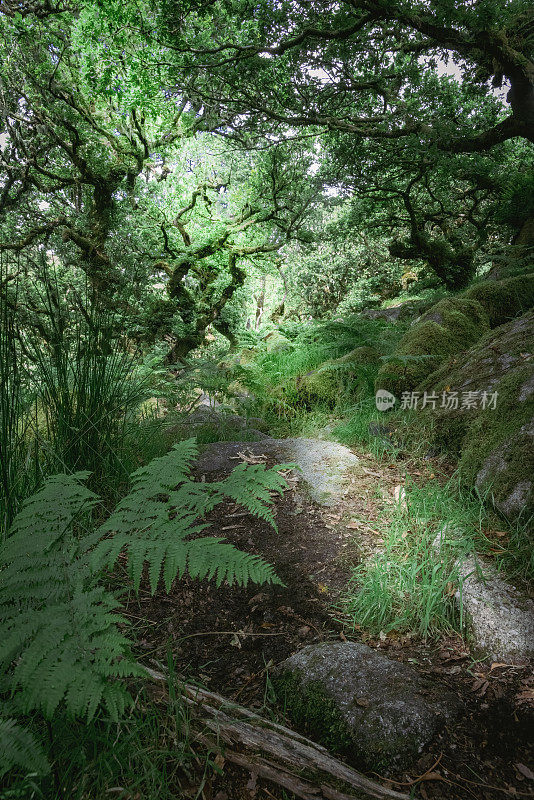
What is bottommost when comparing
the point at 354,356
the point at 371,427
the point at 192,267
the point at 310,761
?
the point at 310,761

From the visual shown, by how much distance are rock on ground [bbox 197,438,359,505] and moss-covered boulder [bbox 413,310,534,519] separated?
2.33 ft

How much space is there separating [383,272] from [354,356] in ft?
40.7

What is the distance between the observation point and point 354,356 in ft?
15.6

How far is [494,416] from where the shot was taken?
8.26ft

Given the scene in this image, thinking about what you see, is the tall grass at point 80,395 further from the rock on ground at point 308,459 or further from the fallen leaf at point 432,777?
the fallen leaf at point 432,777

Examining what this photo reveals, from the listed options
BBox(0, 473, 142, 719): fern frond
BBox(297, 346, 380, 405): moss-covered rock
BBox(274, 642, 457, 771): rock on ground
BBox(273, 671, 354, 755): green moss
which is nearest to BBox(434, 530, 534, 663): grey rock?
BBox(274, 642, 457, 771): rock on ground

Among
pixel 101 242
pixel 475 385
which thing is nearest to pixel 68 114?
pixel 101 242

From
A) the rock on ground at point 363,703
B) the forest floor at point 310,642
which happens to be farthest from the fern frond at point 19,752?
the rock on ground at point 363,703

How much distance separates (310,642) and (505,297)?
4755 millimetres

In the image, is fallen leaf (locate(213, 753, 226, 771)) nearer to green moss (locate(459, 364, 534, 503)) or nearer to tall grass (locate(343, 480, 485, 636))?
tall grass (locate(343, 480, 485, 636))

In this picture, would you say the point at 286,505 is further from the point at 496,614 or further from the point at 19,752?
the point at 19,752

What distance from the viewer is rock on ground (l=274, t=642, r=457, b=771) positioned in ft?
3.76

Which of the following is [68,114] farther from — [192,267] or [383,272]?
[383,272]

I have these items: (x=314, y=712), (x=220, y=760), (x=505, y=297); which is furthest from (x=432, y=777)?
(x=505, y=297)
